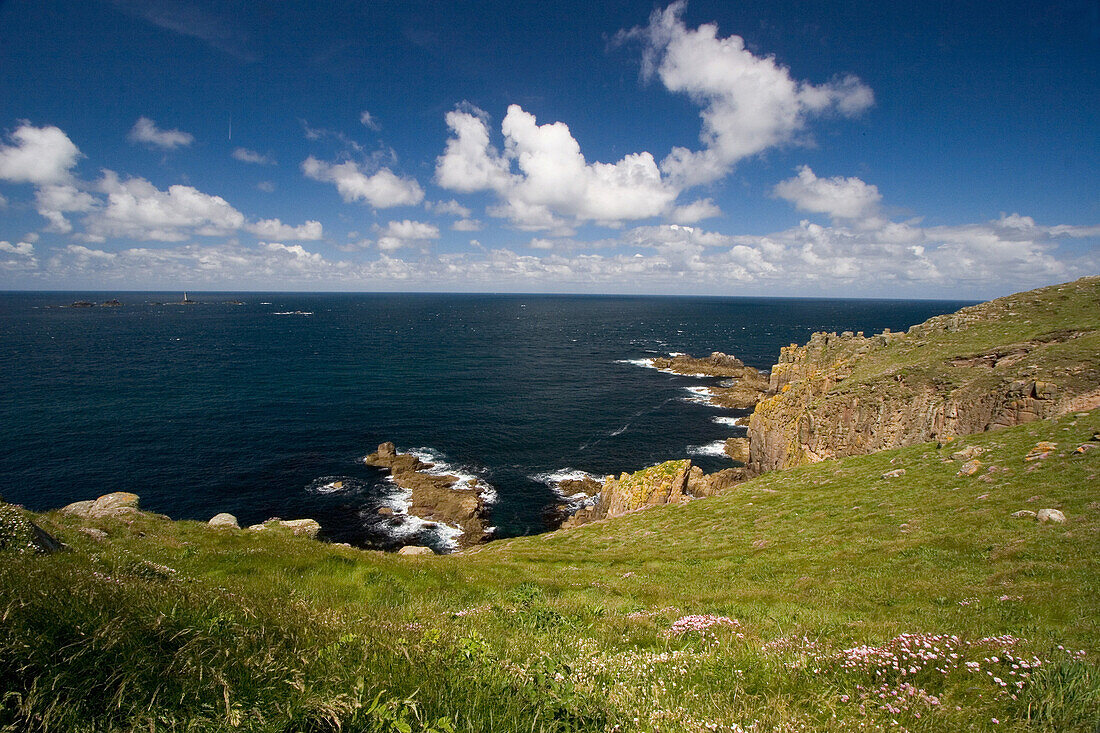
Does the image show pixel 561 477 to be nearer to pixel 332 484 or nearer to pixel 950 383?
pixel 332 484

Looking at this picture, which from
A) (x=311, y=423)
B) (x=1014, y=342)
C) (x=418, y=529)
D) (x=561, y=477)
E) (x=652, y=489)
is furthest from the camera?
(x=311, y=423)

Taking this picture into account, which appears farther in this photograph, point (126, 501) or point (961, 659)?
point (126, 501)

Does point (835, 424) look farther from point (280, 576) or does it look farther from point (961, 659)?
point (280, 576)

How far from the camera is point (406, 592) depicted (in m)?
13.8

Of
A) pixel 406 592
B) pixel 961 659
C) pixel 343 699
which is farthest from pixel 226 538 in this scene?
pixel 961 659

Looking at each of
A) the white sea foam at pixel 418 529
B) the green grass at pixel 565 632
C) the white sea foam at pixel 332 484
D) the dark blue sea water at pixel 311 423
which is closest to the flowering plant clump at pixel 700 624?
the green grass at pixel 565 632

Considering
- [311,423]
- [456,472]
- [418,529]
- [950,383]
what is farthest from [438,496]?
[950,383]

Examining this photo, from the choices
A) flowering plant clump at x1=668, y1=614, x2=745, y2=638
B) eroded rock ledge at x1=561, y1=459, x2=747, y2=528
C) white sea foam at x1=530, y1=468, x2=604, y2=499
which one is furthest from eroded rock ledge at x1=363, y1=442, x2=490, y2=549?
flowering plant clump at x1=668, y1=614, x2=745, y2=638

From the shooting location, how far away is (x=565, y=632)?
943cm

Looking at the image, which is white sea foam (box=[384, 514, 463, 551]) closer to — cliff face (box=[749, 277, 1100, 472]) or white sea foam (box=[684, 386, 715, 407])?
cliff face (box=[749, 277, 1100, 472])

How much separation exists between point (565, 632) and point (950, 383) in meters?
43.1

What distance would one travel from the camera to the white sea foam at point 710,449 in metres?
68.9

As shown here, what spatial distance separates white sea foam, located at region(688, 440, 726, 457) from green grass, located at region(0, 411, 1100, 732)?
1876 inches

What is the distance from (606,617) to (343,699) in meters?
8.71
